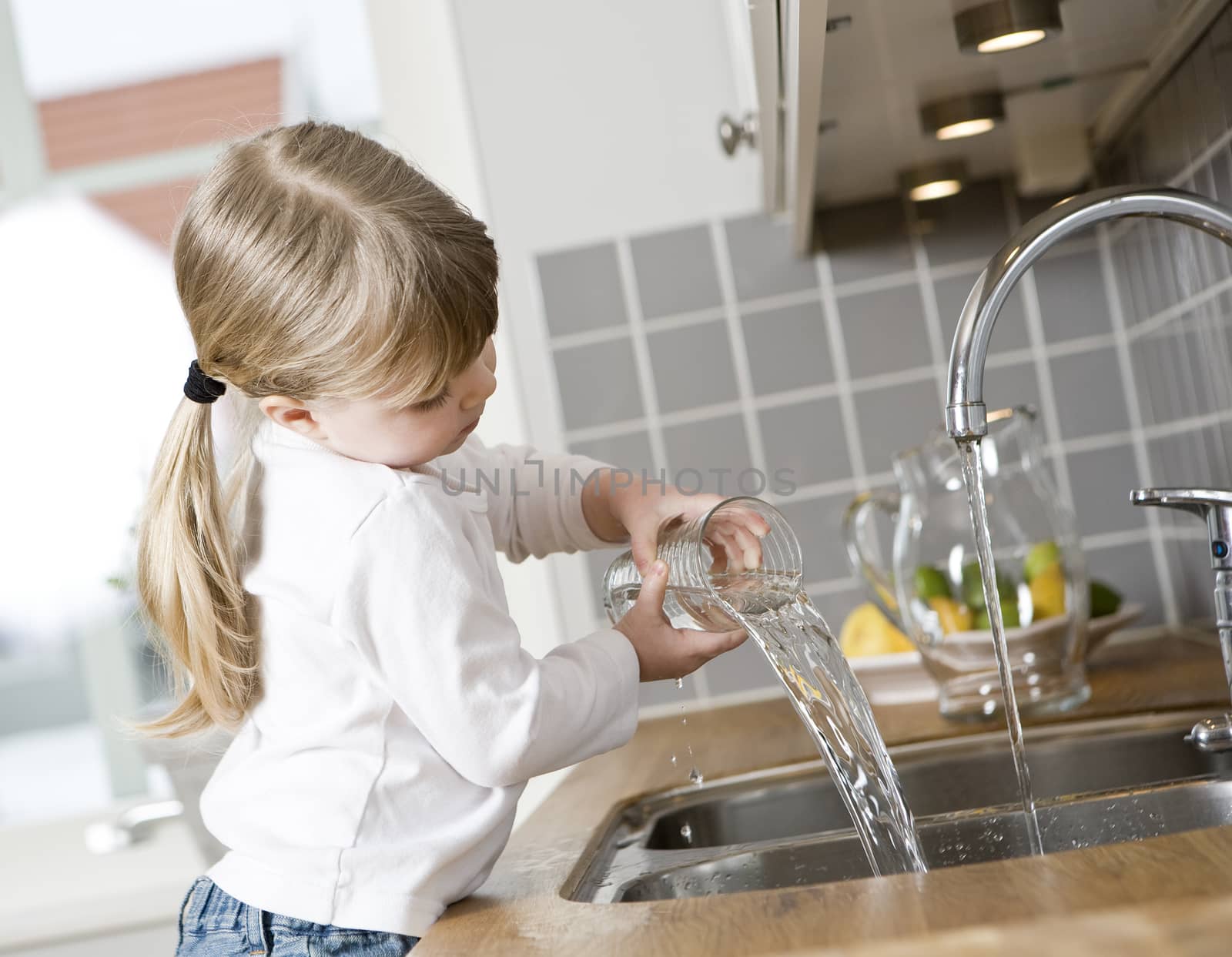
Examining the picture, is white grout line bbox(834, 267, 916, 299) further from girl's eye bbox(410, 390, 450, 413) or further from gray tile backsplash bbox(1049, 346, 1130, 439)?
girl's eye bbox(410, 390, 450, 413)

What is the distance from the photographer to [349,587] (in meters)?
0.71

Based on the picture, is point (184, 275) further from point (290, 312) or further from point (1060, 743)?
point (1060, 743)

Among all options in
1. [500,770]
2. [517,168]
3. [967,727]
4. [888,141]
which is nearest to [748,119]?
[888,141]

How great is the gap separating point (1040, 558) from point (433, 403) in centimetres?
66

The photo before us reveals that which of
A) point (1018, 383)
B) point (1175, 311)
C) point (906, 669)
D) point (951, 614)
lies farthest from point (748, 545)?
point (1018, 383)

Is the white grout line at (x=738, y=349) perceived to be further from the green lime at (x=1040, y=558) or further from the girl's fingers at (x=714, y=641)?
the girl's fingers at (x=714, y=641)

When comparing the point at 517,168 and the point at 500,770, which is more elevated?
the point at 517,168

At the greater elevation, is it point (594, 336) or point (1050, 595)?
point (594, 336)

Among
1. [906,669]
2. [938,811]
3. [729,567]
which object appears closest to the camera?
[729,567]

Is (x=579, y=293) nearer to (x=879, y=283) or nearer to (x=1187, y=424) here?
(x=879, y=283)

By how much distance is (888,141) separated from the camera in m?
1.20

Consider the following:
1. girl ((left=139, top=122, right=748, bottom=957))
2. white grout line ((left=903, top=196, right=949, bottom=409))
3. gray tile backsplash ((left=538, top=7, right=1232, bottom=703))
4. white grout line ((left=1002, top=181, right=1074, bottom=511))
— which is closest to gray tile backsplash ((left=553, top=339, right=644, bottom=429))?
gray tile backsplash ((left=538, top=7, right=1232, bottom=703))

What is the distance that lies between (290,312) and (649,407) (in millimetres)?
803

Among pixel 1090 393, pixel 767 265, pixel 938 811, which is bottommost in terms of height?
pixel 938 811
